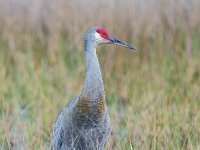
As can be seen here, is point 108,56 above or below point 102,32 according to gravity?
below

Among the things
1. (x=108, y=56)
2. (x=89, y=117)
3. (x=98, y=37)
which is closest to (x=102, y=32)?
(x=98, y=37)

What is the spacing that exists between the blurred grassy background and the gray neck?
634mm

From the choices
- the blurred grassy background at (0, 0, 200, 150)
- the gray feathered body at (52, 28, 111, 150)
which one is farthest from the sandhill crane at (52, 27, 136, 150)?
the blurred grassy background at (0, 0, 200, 150)

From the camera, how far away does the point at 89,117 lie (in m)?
5.43

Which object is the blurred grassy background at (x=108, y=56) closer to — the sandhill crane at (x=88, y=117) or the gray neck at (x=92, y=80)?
the sandhill crane at (x=88, y=117)

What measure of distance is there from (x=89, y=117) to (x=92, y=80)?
0.81ft

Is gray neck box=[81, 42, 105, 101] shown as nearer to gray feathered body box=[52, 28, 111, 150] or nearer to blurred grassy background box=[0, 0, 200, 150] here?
gray feathered body box=[52, 28, 111, 150]

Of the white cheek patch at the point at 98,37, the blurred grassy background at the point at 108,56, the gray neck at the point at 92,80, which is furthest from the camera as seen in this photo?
the blurred grassy background at the point at 108,56

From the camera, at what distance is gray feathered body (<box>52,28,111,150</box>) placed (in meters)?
5.41

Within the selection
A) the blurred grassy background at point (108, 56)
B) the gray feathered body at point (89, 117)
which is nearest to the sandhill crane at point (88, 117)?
the gray feathered body at point (89, 117)

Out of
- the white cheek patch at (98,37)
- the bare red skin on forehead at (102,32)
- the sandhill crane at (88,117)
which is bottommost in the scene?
the sandhill crane at (88,117)

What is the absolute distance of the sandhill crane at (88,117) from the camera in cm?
541

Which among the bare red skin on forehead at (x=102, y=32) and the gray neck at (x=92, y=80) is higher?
the bare red skin on forehead at (x=102, y=32)

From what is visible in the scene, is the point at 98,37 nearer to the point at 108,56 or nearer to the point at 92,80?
the point at 92,80
